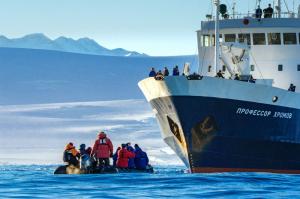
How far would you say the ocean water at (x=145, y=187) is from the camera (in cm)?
3353

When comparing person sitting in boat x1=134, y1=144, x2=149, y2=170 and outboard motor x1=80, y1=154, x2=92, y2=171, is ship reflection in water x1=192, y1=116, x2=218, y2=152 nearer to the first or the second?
person sitting in boat x1=134, y1=144, x2=149, y2=170

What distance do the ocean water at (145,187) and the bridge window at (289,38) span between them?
1192cm

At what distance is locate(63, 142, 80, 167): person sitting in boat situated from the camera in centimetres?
4769

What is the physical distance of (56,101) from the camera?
156 metres

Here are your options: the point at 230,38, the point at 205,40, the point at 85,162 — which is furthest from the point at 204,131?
the point at 205,40

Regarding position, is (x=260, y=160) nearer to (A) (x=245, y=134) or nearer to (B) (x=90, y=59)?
(A) (x=245, y=134)

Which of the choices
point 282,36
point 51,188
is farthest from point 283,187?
point 282,36

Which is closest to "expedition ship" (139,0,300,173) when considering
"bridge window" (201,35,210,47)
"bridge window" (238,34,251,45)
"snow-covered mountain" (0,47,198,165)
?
"bridge window" (238,34,251,45)

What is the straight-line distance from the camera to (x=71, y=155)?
47938 millimetres

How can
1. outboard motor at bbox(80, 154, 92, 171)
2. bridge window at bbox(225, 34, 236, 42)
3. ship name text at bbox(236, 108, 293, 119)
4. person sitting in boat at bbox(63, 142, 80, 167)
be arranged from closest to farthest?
outboard motor at bbox(80, 154, 92, 171), person sitting in boat at bbox(63, 142, 80, 167), ship name text at bbox(236, 108, 293, 119), bridge window at bbox(225, 34, 236, 42)

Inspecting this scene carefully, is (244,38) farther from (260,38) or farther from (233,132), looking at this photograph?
(233,132)

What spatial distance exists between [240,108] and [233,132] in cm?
117

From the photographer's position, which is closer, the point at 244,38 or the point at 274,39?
the point at 274,39

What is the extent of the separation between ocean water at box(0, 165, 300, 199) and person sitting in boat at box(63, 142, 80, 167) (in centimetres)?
375
